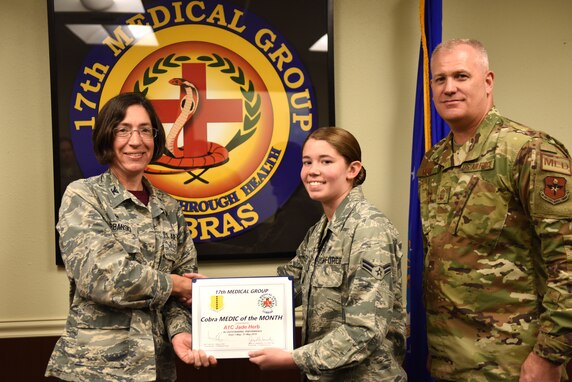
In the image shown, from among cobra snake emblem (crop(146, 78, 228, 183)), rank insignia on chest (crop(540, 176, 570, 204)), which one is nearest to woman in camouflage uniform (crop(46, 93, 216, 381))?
cobra snake emblem (crop(146, 78, 228, 183))

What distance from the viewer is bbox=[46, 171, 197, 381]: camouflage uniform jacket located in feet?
5.15

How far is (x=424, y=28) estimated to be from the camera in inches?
84.0

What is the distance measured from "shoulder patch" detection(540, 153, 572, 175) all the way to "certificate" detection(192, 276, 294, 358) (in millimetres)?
817

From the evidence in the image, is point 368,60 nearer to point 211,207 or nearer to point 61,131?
point 211,207

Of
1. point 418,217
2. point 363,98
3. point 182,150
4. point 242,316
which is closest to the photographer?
point 242,316

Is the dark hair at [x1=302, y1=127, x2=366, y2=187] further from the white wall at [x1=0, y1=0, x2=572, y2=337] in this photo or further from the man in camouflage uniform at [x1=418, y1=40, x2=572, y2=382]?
the white wall at [x1=0, y1=0, x2=572, y2=337]

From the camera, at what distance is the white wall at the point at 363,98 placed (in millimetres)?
2322

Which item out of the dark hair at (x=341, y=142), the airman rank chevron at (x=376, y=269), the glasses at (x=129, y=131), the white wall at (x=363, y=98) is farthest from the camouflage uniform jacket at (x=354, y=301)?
the white wall at (x=363, y=98)

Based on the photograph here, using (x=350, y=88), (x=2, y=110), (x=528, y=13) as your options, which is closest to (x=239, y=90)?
(x=350, y=88)

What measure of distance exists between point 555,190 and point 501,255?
9.8 inches

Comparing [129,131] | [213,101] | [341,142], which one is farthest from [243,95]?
[341,142]

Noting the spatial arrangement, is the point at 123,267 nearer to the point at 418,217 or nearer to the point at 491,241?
the point at 491,241

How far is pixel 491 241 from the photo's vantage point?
5.10 feet

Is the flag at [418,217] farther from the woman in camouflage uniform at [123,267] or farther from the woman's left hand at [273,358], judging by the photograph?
the woman in camouflage uniform at [123,267]
